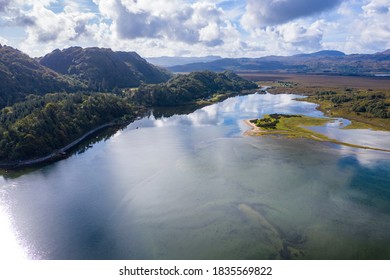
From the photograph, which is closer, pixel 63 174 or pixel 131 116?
pixel 63 174

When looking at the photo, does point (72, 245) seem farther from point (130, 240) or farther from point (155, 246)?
point (155, 246)

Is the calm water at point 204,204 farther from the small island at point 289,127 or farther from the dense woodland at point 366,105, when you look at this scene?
the dense woodland at point 366,105

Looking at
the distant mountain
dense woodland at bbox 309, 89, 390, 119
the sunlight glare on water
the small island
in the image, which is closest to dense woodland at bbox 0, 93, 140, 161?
the distant mountain

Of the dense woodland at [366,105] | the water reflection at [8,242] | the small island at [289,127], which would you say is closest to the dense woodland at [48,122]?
the water reflection at [8,242]

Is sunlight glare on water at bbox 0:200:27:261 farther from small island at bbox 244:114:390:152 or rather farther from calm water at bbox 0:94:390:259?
small island at bbox 244:114:390:152

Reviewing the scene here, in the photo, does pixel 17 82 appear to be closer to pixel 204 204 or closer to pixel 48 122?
pixel 48 122

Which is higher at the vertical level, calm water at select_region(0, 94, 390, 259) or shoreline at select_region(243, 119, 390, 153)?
calm water at select_region(0, 94, 390, 259)

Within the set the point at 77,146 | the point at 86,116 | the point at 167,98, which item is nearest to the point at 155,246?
the point at 77,146
